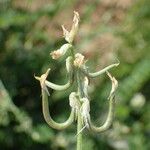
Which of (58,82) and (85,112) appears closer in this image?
(85,112)

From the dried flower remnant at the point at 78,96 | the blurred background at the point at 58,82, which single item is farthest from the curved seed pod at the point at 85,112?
the blurred background at the point at 58,82

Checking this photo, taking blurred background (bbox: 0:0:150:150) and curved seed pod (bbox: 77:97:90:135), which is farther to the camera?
blurred background (bbox: 0:0:150:150)

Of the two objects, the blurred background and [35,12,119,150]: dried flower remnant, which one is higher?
the blurred background

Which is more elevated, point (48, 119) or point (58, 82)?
point (58, 82)

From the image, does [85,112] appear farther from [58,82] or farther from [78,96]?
[58,82]

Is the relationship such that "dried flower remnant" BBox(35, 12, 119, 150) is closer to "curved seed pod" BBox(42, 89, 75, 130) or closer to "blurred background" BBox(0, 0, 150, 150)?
"curved seed pod" BBox(42, 89, 75, 130)

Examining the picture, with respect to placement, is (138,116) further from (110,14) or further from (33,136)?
(110,14)

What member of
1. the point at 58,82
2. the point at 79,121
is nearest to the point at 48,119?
the point at 79,121

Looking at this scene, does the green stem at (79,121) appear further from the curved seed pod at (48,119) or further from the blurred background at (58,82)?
the blurred background at (58,82)

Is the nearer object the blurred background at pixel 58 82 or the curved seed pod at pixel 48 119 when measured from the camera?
the curved seed pod at pixel 48 119

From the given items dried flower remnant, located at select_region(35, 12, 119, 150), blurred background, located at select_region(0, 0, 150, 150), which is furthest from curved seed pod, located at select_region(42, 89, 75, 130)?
blurred background, located at select_region(0, 0, 150, 150)
